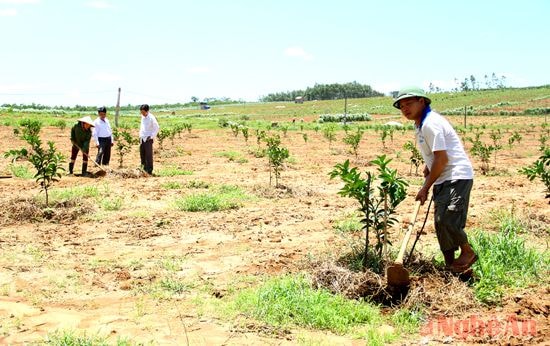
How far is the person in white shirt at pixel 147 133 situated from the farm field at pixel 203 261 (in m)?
0.60

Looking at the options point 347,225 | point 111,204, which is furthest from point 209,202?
point 347,225

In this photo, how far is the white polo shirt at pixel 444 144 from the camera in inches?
153

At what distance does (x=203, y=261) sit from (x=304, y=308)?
5.55 ft

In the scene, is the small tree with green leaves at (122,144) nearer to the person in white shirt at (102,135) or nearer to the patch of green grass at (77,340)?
the person in white shirt at (102,135)

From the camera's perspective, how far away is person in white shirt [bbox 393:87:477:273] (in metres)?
3.91

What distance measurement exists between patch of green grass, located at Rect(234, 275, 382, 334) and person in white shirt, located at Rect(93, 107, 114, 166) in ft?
25.6

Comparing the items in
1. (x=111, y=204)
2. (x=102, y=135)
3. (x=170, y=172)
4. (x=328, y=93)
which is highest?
(x=328, y=93)

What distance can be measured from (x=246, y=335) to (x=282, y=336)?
236 mm

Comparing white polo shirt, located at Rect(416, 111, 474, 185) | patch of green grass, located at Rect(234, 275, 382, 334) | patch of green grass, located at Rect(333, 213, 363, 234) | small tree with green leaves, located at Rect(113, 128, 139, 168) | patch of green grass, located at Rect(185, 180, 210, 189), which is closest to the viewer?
patch of green grass, located at Rect(234, 275, 382, 334)

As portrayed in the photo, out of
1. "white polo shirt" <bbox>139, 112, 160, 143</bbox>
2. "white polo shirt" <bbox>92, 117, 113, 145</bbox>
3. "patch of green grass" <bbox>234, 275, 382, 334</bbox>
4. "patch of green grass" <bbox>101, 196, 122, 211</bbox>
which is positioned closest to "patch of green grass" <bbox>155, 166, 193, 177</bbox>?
"white polo shirt" <bbox>139, 112, 160, 143</bbox>

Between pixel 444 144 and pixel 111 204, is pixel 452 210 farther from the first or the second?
pixel 111 204

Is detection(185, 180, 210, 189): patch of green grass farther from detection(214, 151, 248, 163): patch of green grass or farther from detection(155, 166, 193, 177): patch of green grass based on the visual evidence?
detection(214, 151, 248, 163): patch of green grass

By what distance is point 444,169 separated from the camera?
406cm
